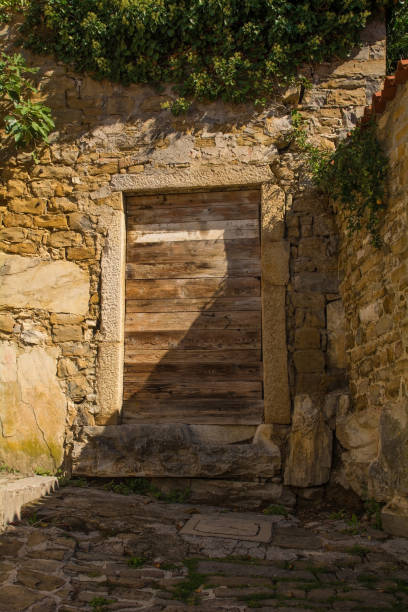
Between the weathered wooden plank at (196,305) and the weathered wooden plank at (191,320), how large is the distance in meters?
0.04

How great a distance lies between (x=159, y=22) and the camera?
182 inches

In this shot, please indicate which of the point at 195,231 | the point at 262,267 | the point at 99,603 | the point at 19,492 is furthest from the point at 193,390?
the point at 99,603

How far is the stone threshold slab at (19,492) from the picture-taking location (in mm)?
3398

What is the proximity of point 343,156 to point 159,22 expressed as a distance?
84.6 inches

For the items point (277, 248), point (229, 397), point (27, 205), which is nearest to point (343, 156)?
point (277, 248)

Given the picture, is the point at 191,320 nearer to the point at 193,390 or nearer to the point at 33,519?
the point at 193,390

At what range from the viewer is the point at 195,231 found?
4.71m

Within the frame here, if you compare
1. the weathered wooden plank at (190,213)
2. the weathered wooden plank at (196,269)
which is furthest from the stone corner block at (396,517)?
the weathered wooden plank at (190,213)

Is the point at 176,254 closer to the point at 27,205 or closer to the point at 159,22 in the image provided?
the point at 27,205

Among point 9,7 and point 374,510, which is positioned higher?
point 9,7

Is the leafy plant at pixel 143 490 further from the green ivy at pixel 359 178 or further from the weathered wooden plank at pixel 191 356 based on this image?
the green ivy at pixel 359 178

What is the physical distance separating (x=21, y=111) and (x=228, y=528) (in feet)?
12.8

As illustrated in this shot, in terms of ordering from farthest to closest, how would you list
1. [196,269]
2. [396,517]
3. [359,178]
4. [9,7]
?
1. [9,7]
2. [196,269]
3. [359,178]
4. [396,517]

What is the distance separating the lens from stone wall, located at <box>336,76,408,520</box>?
10.6 ft
